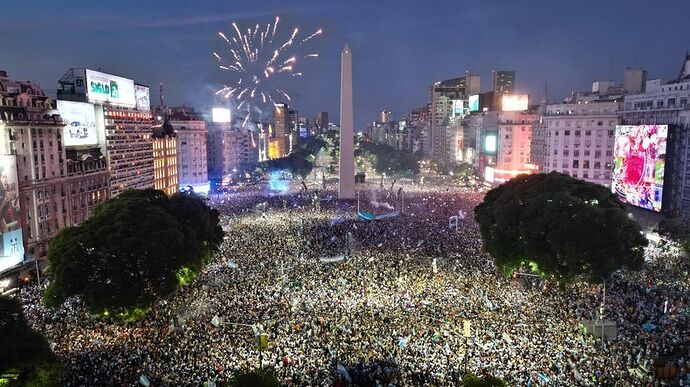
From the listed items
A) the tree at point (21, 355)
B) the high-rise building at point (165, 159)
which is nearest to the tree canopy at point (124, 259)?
the tree at point (21, 355)

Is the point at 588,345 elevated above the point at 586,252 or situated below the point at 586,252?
below

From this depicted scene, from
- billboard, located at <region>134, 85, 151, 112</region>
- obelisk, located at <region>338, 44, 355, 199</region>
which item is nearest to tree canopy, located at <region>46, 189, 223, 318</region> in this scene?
obelisk, located at <region>338, 44, 355, 199</region>

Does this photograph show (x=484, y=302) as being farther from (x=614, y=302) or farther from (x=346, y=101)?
(x=346, y=101)

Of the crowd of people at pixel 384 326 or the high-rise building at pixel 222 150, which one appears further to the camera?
the high-rise building at pixel 222 150

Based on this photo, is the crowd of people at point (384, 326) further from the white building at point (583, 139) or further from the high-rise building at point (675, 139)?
the white building at point (583, 139)

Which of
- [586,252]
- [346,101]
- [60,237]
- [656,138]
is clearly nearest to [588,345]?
[586,252]

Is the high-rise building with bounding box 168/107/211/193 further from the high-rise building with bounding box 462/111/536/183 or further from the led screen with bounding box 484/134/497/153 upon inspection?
the led screen with bounding box 484/134/497/153
